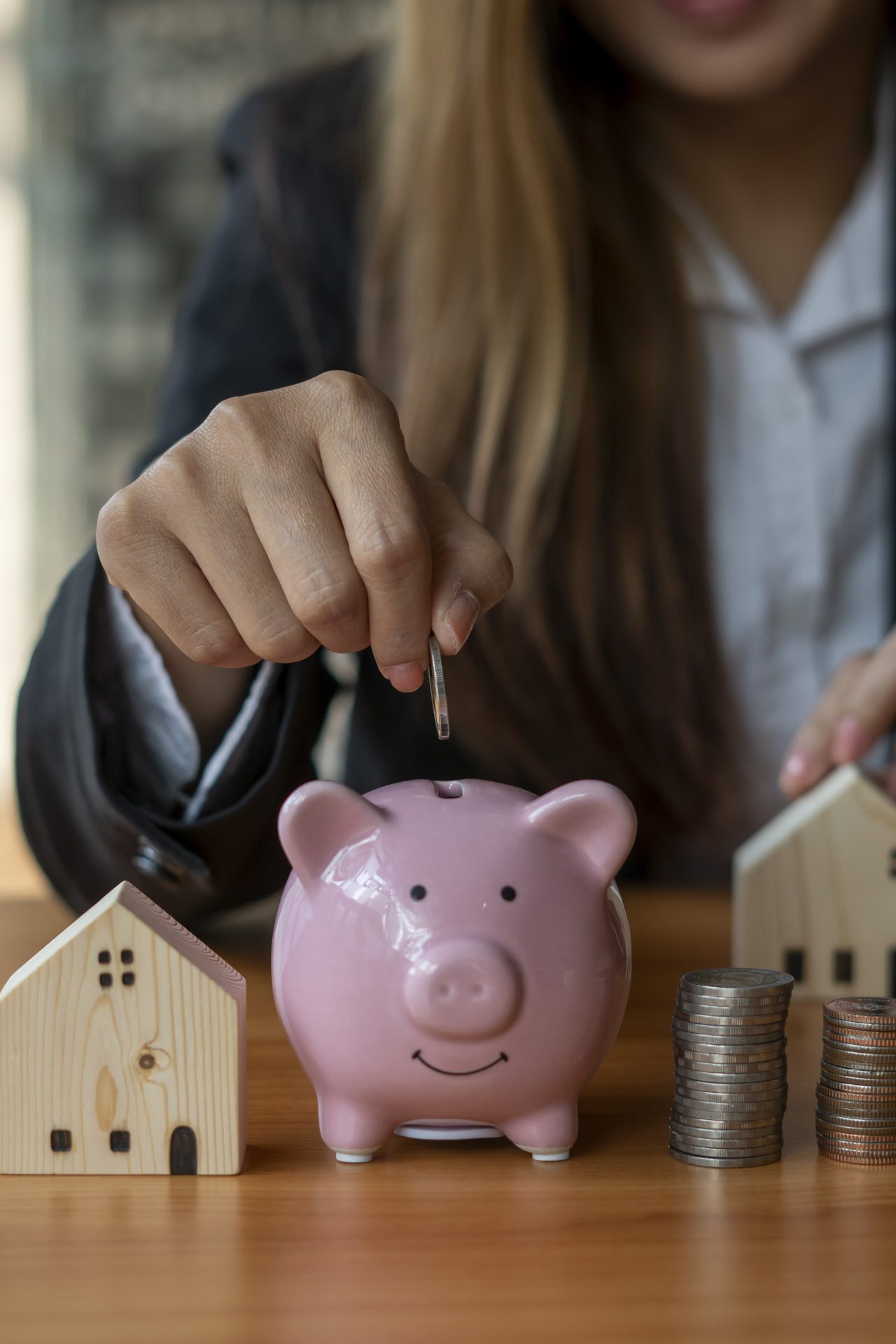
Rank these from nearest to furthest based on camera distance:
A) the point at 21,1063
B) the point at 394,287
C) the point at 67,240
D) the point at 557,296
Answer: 1. the point at 21,1063
2. the point at 557,296
3. the point at 394,287
4. the point at 67,240

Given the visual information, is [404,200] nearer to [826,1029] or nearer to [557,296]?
[557,296]

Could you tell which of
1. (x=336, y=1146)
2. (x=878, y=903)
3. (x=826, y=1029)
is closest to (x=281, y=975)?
(x=336, y=1146)

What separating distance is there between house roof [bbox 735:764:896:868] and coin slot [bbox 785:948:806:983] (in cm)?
6

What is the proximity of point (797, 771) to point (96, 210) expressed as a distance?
2740 millimetres

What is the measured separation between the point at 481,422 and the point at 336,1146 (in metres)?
0.72

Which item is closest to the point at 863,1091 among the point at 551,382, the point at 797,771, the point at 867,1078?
the point at 867,1078

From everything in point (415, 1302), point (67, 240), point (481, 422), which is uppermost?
point (67, 240)

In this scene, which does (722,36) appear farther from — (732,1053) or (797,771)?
(732,1053)

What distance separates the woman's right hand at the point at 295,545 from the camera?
515mm

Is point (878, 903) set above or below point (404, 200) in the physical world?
below

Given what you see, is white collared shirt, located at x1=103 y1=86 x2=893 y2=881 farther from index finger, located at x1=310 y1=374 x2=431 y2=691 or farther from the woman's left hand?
index finger, located at x1=310 y1=374 x2=431 y2=691

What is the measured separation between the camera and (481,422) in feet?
3.64

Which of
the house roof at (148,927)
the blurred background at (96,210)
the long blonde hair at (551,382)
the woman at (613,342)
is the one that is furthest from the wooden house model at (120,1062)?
the blurred background at (96,210)

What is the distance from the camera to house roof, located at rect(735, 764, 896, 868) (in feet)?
2.54
